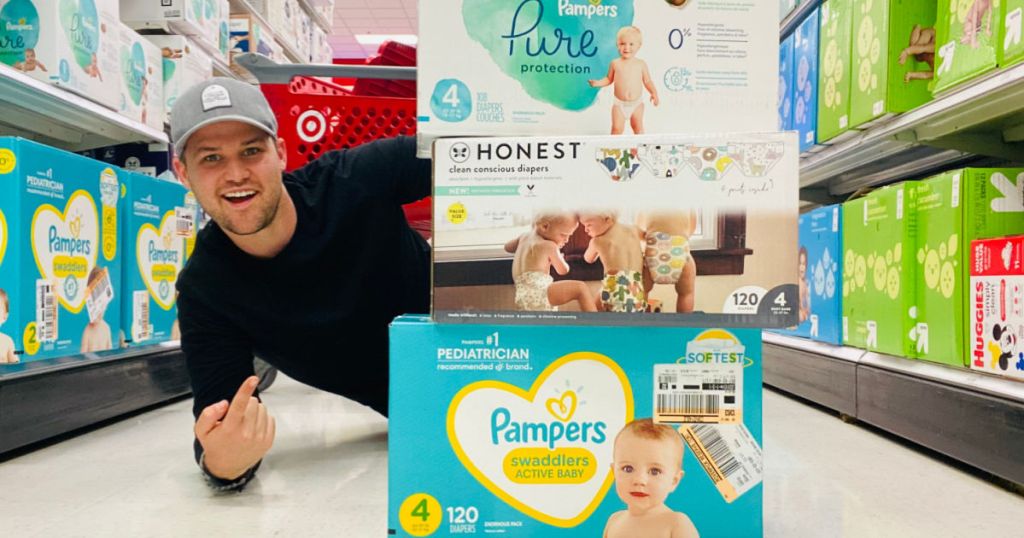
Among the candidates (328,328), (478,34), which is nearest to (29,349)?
(328,328)

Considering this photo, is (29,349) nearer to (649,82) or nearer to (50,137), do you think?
(50,137)

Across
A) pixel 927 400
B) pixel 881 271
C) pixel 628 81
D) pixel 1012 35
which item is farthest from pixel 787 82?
pixel 628 81

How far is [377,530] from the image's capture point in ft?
3.14

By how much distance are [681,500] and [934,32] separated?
4.38 feet

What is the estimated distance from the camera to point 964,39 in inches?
53.9

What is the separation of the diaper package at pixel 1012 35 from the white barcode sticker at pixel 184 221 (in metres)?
2.01

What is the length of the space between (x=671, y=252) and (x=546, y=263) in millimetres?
130

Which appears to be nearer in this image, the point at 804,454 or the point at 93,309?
the point at 804,454

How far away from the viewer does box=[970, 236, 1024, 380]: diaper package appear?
117cm

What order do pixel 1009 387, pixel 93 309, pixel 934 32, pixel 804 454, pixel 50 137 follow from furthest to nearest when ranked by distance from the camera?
pixel 50 137, pixel 93 309, pixel 934 32, pixel 804 454, pixel 1009 387

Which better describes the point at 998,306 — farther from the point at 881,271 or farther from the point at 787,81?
the point at 787,81

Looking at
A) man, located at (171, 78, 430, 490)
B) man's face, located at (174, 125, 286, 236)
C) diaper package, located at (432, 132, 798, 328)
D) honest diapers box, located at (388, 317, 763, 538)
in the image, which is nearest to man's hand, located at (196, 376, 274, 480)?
man, located at (171, 78, 430, 490)

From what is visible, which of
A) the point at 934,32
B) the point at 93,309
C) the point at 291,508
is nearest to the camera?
the point at 291,508

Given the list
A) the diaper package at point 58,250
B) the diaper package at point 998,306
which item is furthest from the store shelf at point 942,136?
the diaper package at point 58,250
